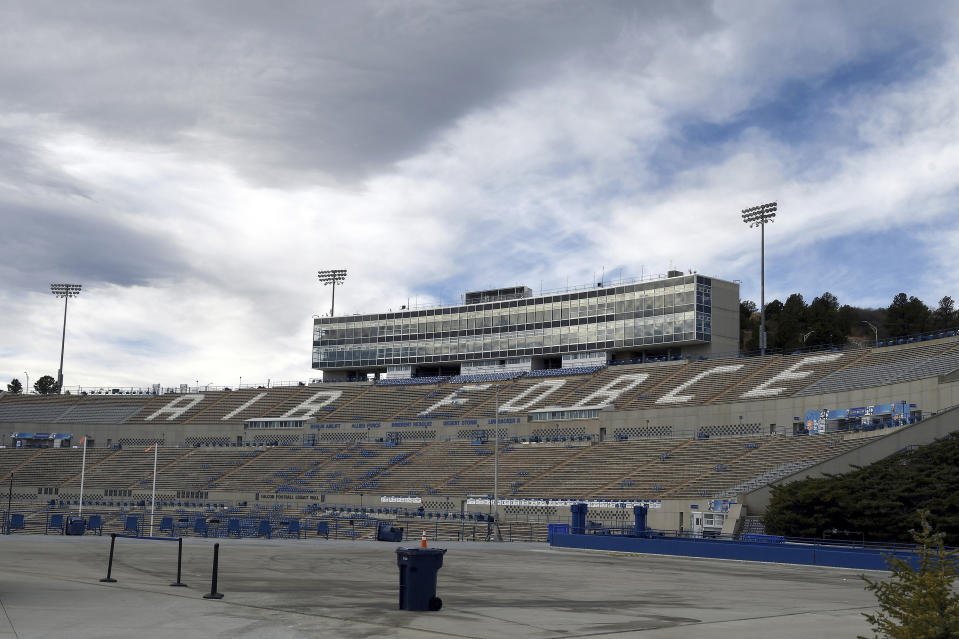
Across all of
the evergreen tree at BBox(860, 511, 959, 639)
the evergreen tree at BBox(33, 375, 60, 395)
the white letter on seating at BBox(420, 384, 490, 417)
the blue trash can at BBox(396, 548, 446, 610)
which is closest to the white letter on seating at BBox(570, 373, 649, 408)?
the white letter on seating at BBox(420, 384, 490, 417)

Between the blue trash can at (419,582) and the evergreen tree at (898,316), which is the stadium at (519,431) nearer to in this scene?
the blue trash can at (419,582)

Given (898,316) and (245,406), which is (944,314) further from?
(245,406)

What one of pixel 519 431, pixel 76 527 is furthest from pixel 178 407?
pixel 76 527

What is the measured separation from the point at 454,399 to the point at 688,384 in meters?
25.6

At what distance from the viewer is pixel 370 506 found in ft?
242

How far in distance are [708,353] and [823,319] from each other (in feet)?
148

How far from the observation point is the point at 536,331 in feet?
338

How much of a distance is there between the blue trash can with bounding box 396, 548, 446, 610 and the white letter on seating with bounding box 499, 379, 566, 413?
70.2m

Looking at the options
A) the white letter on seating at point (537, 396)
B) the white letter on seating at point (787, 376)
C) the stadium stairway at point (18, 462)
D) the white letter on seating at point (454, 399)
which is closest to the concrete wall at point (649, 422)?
the white letter on seating at point (787, 376)

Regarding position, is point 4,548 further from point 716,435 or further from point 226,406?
point 226,406

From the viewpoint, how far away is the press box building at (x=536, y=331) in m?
93.3

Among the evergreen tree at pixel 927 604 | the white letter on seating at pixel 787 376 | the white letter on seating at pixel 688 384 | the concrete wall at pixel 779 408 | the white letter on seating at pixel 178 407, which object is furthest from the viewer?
the white letter on seating at pixel 178 407

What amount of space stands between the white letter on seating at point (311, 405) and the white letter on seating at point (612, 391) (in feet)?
101

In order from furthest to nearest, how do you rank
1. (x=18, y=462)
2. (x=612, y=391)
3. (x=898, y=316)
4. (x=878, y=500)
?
(x=898, y=316)
(x=18, y=462)
(x=612, y=391)
(x=878, y=500)
